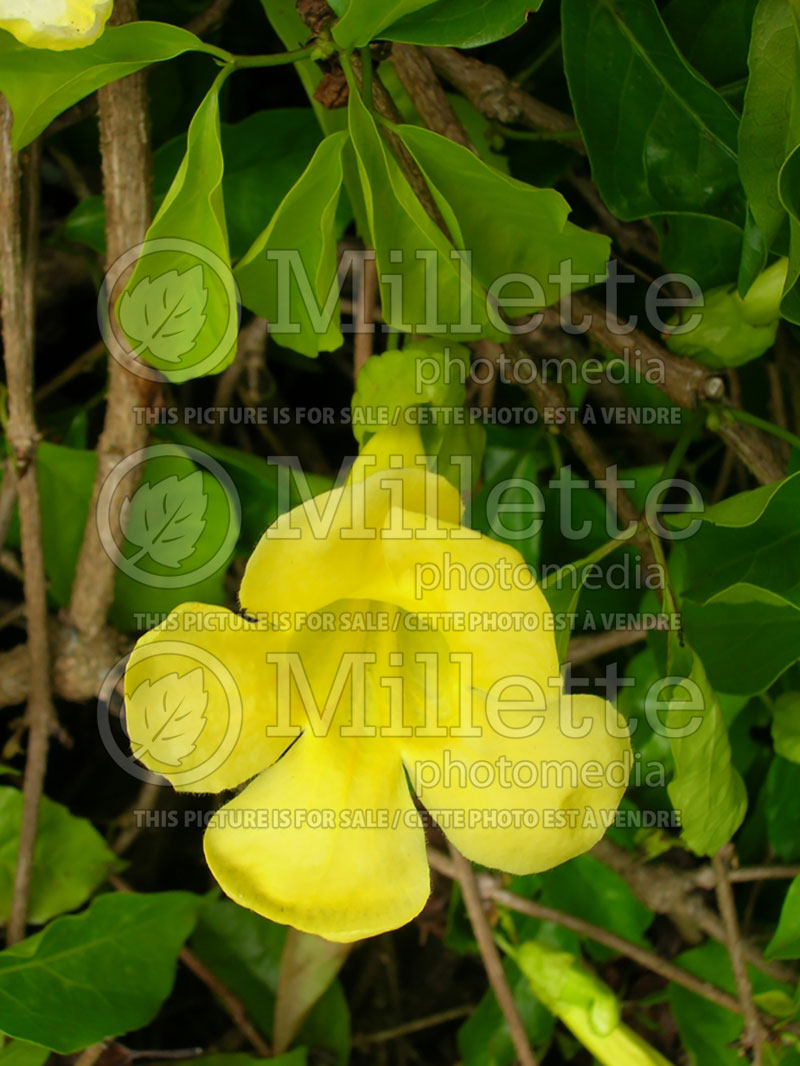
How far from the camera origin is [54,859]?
98 cm

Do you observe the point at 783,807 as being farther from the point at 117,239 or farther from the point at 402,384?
the point at 117,239

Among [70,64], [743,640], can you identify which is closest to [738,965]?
[743,640]

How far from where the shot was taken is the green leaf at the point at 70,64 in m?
0.60

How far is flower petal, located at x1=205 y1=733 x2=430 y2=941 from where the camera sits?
24.3 inches

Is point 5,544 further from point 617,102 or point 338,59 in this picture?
point 617,102

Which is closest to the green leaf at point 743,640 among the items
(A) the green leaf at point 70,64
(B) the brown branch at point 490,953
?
(B) the brown branch at point 490,953

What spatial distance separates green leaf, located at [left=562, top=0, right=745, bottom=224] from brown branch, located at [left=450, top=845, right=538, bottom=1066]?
0.63 m

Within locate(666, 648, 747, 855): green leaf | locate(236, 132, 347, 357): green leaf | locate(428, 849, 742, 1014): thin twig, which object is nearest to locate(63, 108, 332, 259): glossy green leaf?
locate(236, 132, 347, 357): green leaf

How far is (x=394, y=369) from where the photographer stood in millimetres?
715

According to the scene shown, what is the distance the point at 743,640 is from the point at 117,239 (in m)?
0.61

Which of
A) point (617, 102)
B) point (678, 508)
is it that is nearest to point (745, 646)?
point (678, 508)

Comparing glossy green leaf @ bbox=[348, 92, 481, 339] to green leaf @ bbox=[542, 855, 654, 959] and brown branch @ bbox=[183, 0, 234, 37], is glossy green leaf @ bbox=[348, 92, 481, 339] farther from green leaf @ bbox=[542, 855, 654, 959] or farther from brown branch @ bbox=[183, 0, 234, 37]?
green leaf @ bbox=[542, 855, 654, 959]

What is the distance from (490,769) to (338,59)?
496mm

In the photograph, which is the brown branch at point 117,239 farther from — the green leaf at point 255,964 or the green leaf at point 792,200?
the green leaf at point 792,200
